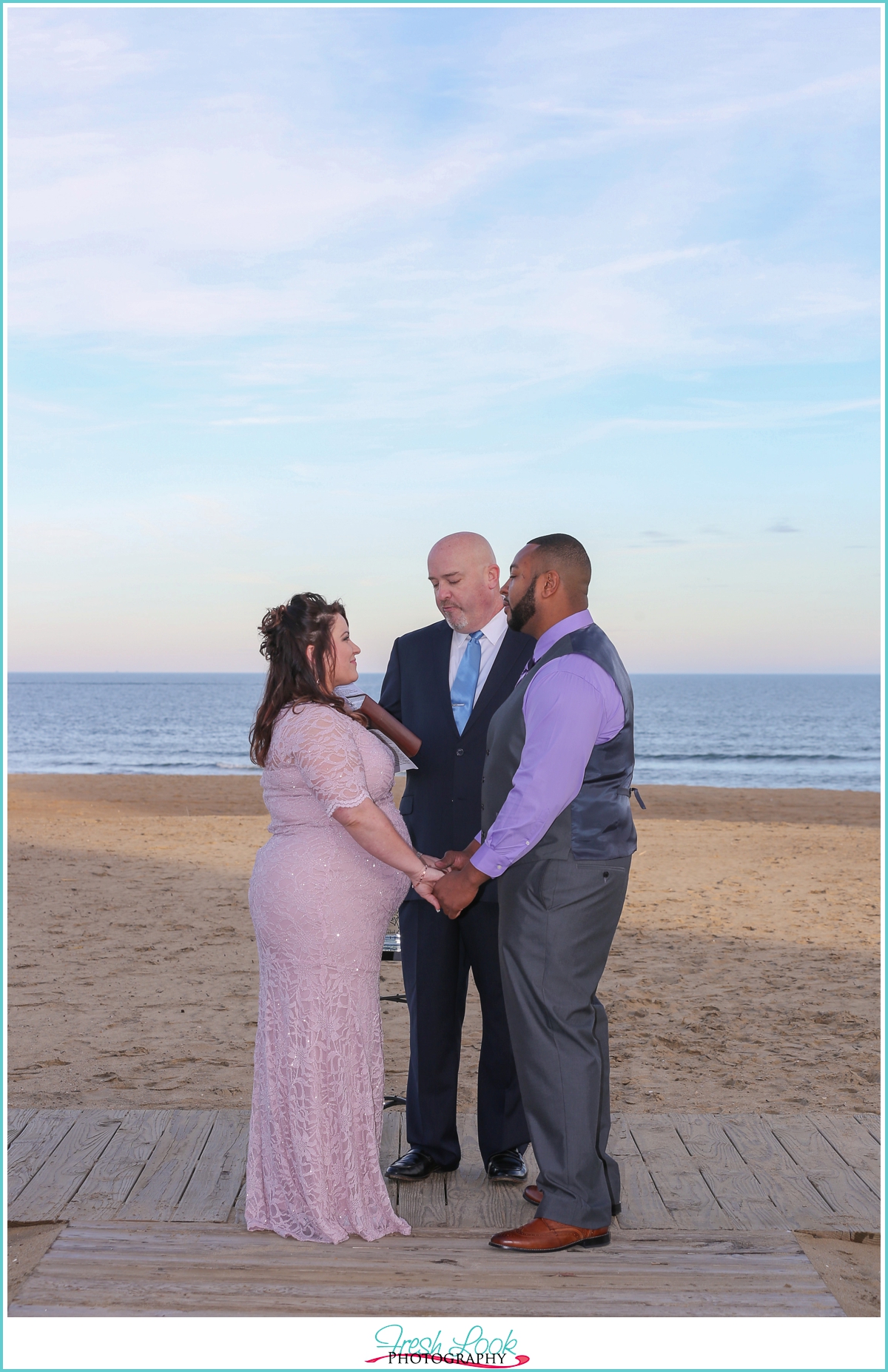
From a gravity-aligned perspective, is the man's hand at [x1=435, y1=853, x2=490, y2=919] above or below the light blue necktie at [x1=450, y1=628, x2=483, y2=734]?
below

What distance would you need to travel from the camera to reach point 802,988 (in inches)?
294

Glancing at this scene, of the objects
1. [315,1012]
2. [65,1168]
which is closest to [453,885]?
[315,1012]

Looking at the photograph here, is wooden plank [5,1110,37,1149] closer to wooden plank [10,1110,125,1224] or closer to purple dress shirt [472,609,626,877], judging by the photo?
wooden plank [10,1110,125,1224]

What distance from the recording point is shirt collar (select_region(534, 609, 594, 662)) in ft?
11.4

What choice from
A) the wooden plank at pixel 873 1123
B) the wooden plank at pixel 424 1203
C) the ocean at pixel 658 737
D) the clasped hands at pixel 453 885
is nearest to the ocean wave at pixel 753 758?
the ocean at pixel 658 737

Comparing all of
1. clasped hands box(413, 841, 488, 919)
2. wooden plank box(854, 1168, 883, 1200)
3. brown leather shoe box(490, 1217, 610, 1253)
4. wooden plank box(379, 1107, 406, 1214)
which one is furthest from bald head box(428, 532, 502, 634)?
wooden plank box(854, 1168, 883, 1200)

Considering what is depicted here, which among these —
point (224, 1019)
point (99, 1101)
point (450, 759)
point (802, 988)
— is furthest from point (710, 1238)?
point (802, 988)

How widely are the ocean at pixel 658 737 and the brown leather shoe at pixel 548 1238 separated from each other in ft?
42.9

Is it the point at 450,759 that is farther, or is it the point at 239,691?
the point at 239,691

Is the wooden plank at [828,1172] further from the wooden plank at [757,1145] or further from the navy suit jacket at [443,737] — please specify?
the navy suit jacket at [443,737]

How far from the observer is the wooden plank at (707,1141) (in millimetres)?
4156

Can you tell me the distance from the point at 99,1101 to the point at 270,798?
95.4 inches

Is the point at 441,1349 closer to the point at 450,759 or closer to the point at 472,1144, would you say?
the point at 472,1144

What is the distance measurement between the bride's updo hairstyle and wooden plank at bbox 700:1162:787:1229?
2.07 meters
